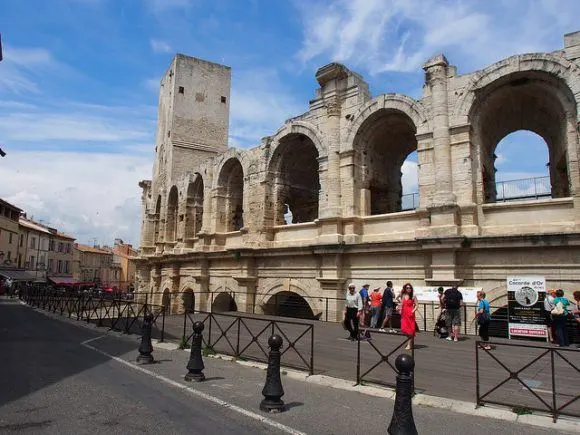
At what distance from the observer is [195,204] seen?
24297 millimetres

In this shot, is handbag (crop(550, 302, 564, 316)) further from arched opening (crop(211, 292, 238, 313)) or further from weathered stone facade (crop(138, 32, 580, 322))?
arched opening (crop(211, 292, 238, 313))

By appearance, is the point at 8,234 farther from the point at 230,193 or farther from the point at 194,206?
the point at 230,193

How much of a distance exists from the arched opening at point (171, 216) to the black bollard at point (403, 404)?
23714 millimetres

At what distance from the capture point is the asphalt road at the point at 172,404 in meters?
4.82

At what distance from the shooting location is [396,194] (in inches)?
673

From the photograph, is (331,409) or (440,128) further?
(440,128)

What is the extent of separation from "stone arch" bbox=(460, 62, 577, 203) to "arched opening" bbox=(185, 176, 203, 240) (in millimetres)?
15271

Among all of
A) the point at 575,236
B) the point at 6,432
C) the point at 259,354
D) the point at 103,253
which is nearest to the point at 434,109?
the point at 575,236

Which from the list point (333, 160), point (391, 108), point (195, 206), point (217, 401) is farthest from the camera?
point (195, 206)

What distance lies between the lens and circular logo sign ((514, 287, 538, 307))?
1065 cm

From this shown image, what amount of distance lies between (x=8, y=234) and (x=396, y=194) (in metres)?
42.5

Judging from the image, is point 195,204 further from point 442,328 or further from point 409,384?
point 409,384

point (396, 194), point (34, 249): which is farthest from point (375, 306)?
point (34, 249)

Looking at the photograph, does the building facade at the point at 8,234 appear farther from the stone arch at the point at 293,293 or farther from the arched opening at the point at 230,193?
the stone arch at the point at 293,293
